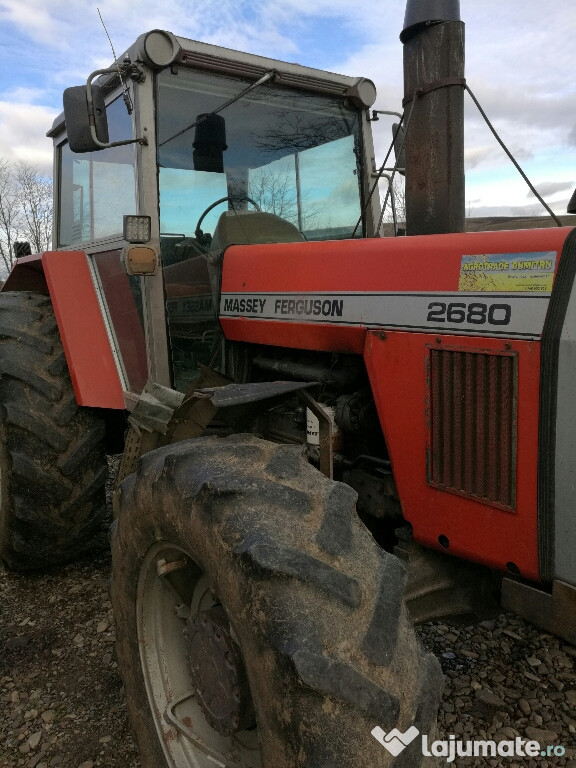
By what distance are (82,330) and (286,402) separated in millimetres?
1157

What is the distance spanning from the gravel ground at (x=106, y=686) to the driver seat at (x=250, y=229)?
5.37 feet

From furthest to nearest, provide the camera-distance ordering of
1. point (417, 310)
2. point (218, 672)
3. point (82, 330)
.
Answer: point (82, 330)
point (417, 310)
point (218, 672)

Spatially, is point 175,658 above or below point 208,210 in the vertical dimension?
below

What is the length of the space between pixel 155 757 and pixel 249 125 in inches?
90.0

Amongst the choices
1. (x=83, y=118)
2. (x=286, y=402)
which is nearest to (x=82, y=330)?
(x=83, y=118)

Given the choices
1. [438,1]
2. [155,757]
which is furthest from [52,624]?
[438,1]

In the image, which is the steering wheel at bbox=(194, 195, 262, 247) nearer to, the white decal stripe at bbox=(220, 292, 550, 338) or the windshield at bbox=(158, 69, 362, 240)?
the windshield at bbox=(158, 69, 362, 240)

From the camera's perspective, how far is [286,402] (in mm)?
2244

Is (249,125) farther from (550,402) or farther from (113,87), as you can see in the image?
(550,402)

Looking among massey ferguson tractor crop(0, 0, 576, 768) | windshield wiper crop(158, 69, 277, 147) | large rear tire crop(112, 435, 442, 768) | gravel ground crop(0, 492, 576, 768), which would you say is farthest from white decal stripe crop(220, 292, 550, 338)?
gravel ground crop(0, 492, 576, 768)

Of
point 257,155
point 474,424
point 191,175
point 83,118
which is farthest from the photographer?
point 257,155

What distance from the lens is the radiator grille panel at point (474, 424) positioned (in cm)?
162

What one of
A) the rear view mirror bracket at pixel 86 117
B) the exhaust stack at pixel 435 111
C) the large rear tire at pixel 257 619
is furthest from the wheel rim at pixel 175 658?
the rear view mirror bracket at pixel 86 117

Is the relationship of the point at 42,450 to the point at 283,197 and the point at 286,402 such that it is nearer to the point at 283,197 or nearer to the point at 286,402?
the point at 286,402
